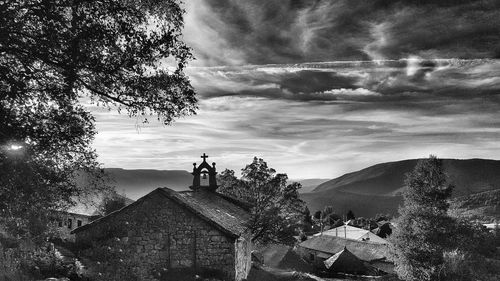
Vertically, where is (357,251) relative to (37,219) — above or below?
below

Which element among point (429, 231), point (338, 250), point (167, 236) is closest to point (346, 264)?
point (338, 250)

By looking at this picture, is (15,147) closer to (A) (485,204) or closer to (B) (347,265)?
(B) (347,265)

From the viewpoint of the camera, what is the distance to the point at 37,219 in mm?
9148

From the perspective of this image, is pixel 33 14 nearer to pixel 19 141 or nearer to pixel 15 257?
pixel 19 141

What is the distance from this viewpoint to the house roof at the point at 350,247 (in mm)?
52125

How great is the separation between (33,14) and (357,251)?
2222 inches

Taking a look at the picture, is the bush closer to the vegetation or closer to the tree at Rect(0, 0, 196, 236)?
the tree at Rect(0, 0, 196, 236)

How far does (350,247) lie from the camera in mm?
57125

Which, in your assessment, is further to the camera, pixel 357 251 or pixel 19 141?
pixel 357 251

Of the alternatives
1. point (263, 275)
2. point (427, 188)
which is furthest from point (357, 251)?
point (263, 275)

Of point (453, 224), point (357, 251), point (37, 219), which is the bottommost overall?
point (357, 251)

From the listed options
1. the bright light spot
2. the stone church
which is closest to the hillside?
the stone church

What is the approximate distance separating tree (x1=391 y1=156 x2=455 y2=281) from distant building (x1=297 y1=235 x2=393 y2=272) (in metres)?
12.8

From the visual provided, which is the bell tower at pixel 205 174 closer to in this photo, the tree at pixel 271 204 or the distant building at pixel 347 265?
the tree at pixel 271 204
